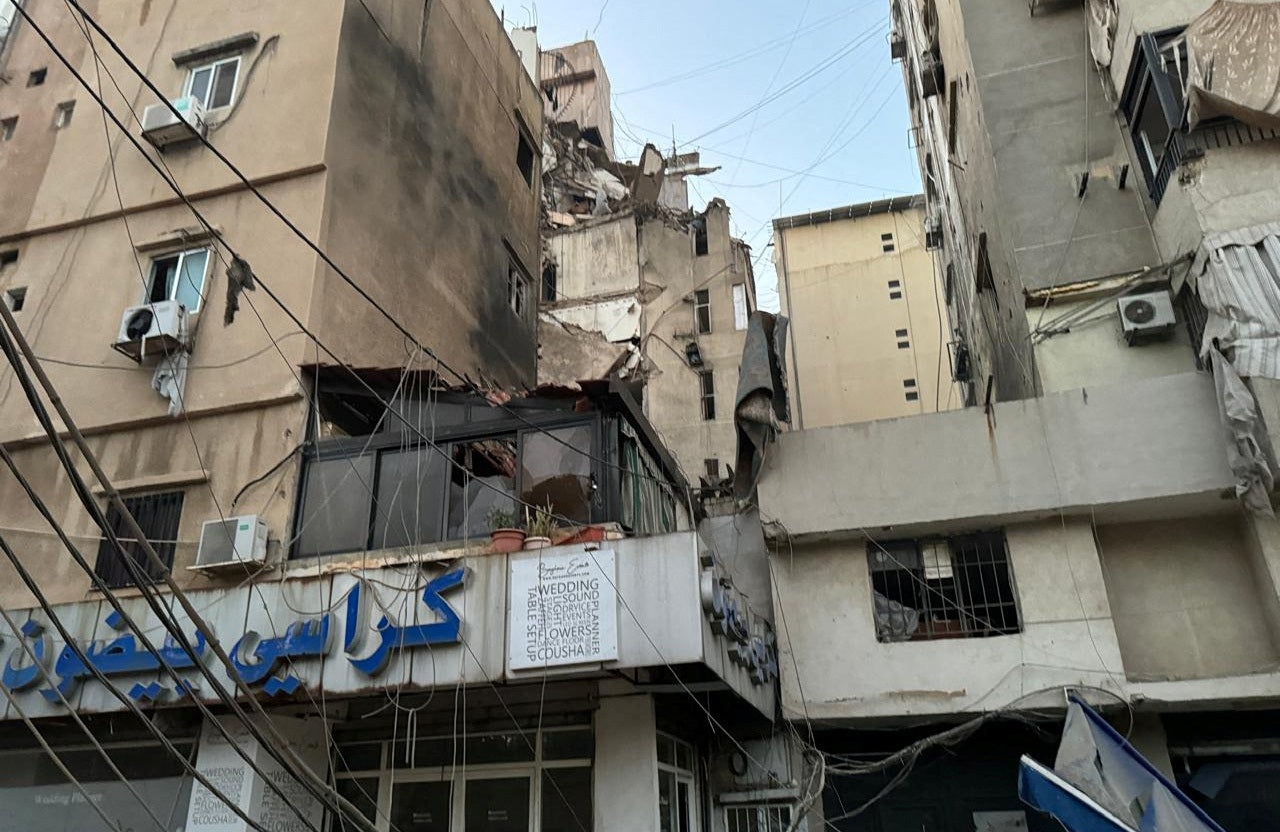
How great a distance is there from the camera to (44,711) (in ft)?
31.2

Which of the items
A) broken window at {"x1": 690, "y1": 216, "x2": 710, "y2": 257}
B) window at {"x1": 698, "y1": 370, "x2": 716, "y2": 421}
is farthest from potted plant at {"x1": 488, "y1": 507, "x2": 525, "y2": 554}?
broken window at {"x1": 690, "y1": 216, "x2": 710, "y2": 257}

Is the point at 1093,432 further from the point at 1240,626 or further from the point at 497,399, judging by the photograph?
the point at 497,399

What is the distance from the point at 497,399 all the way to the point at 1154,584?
8.54 meters

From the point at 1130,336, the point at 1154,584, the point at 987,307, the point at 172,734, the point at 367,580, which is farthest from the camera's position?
the point at 987,307

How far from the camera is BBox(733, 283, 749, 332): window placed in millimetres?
31938

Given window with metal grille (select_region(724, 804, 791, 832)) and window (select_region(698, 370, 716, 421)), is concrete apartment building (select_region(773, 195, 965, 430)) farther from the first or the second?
window with metal grille (select_region(724, 804, 791, 832))

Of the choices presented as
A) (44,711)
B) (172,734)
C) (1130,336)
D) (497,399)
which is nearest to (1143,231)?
(1130,336)

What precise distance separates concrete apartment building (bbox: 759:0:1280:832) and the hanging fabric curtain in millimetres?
29

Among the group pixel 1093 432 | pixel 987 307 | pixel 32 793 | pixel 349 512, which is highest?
pixel 987 307

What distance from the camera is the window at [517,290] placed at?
18.1 metres

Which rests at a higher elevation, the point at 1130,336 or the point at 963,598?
the point at 1130,336

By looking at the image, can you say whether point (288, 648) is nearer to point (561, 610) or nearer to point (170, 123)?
point (561, 610)

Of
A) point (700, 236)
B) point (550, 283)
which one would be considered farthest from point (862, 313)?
point (550, 283)

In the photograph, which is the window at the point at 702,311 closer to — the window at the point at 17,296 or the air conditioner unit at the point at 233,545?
the window at the point at 17,296
